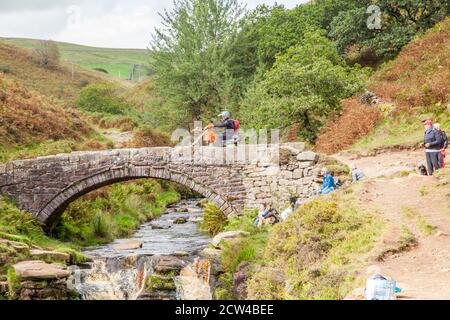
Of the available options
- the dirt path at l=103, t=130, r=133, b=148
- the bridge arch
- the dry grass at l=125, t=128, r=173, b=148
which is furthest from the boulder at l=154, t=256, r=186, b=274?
the dirt path at l=103, t=130, r=133, b=148

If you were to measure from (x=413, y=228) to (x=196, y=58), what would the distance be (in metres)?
22.1

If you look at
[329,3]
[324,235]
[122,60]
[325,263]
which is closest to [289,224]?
[324,235]

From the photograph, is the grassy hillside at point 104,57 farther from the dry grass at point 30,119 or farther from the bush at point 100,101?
the dry grass at point 30,119

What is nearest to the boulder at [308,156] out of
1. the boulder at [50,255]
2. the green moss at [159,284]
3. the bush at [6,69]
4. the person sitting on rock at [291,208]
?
the person sitting on rock at [291,208]

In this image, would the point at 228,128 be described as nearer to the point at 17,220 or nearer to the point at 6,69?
the point at 17,220

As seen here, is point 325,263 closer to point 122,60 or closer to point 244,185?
point 244,185

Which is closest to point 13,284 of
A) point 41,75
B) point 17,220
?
point 17,220

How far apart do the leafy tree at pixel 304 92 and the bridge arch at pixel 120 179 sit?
16.5 ft

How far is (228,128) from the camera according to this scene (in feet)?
59.0

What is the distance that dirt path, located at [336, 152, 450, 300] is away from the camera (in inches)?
351

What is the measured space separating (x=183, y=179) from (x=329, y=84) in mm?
7653

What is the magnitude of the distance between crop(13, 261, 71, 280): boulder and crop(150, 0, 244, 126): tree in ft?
58.8
